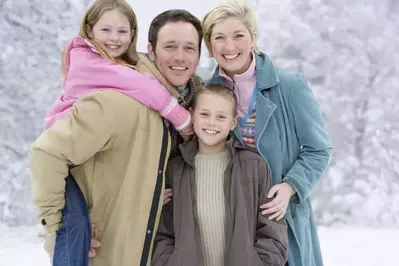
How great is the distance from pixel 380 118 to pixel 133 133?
3.89m

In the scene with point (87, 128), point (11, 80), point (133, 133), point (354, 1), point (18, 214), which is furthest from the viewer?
point (354, 1)

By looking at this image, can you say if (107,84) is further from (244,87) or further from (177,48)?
(244,87)

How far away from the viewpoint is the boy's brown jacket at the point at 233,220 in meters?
1.56

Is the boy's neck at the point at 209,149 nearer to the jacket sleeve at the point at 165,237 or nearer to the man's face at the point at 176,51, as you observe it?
the jacket sleeve at the point at 165,237

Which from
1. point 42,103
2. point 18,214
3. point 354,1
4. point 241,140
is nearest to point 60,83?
point 42,103

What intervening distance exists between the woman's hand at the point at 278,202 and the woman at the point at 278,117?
3 cm

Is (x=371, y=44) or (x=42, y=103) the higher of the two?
(x=371, y=44)

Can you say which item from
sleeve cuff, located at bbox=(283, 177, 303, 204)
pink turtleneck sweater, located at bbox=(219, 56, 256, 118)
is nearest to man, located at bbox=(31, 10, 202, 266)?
pink turtleneck sweater, located at bbox=(219, 56, 256, 118)

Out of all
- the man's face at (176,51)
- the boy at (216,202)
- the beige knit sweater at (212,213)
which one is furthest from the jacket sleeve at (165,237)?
the man's face at (176,51)

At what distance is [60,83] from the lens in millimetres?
4836

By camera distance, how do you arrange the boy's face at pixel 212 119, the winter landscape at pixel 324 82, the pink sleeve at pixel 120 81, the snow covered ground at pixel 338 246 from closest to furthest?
the pink sleeve at pixel 120 81, the boy's face at pixel 212 119, the snow covered ground at pixel 338 246, the winter landscape at pixel 324 82

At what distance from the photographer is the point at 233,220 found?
5.24ft

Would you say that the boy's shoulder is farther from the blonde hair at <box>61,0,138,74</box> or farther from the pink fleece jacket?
the blonde hair at <box>61,0,138,74</box>

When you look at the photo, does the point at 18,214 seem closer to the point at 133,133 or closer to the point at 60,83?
the point at 60,83
